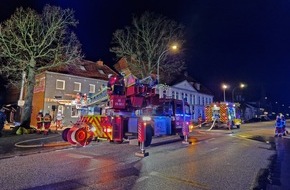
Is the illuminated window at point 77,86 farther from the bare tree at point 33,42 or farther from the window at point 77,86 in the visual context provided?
the bare tree at point 33,42

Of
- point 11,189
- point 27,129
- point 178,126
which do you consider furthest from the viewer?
point 27,129

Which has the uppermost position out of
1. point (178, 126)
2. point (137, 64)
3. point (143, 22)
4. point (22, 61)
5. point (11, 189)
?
point (143, 22)

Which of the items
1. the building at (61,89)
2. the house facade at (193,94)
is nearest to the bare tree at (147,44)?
the building at (61,89)

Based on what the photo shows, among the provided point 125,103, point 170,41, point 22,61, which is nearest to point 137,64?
point 170,41

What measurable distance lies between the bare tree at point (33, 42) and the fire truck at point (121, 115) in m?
9.49

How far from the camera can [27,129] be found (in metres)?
17.1

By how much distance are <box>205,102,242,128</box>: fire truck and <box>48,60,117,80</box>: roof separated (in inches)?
603

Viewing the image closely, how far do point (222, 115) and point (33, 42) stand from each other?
1898 cm

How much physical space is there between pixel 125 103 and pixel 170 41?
66.5 feet

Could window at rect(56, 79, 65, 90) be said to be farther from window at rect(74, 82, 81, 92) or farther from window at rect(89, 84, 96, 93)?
window at rect(89, 84, 96, 93)

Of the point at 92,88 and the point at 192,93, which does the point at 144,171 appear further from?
the point at 192,93

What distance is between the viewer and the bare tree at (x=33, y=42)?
58.1 ft

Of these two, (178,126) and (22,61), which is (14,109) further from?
(178,126)

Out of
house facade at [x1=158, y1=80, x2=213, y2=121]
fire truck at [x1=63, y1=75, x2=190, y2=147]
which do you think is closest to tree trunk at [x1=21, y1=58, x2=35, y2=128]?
fire truck at [x1=63, y1=75, x2=190, y2=147]
